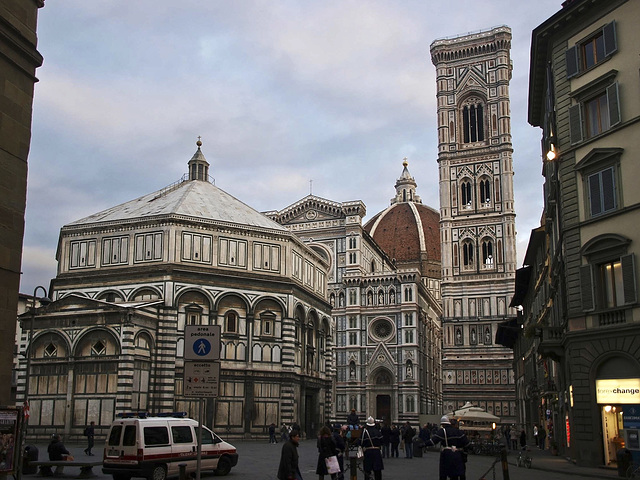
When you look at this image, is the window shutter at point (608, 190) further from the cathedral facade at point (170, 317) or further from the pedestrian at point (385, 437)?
the cathedral facade at point (170, 317)

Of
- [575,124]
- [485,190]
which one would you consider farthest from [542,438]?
[485,190]

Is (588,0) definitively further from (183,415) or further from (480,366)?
(480,366)

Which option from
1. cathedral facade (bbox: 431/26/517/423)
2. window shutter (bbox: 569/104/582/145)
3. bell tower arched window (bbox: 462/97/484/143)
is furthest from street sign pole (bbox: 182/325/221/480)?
bell tower arched window (bbox: 462/97/484/143)

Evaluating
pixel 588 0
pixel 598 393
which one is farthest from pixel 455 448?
pixel 588 0

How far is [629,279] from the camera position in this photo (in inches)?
877

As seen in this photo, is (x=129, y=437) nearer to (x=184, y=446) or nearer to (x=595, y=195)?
(x=184, y=446)

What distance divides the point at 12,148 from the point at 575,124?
18.7 meters

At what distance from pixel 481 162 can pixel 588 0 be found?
2657 inches

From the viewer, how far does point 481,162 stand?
91.6 m

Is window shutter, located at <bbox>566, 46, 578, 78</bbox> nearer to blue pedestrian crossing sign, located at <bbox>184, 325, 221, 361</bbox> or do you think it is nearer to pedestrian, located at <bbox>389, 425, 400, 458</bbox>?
pedestrian, located at <bbox>389, 425, 400, 458</bbox>

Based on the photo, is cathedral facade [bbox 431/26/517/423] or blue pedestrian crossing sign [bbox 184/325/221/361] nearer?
blue pedestrian crossing sign [bbox 184/325/221/361]

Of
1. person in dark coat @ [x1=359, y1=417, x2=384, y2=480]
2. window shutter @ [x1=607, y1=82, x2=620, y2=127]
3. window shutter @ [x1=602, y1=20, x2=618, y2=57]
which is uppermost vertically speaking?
window shutter @ [x1=602, y1=20, x2=618, y2=57]

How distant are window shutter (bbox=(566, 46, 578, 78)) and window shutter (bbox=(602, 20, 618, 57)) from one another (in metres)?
1.55

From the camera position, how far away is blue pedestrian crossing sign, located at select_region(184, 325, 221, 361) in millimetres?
12594
